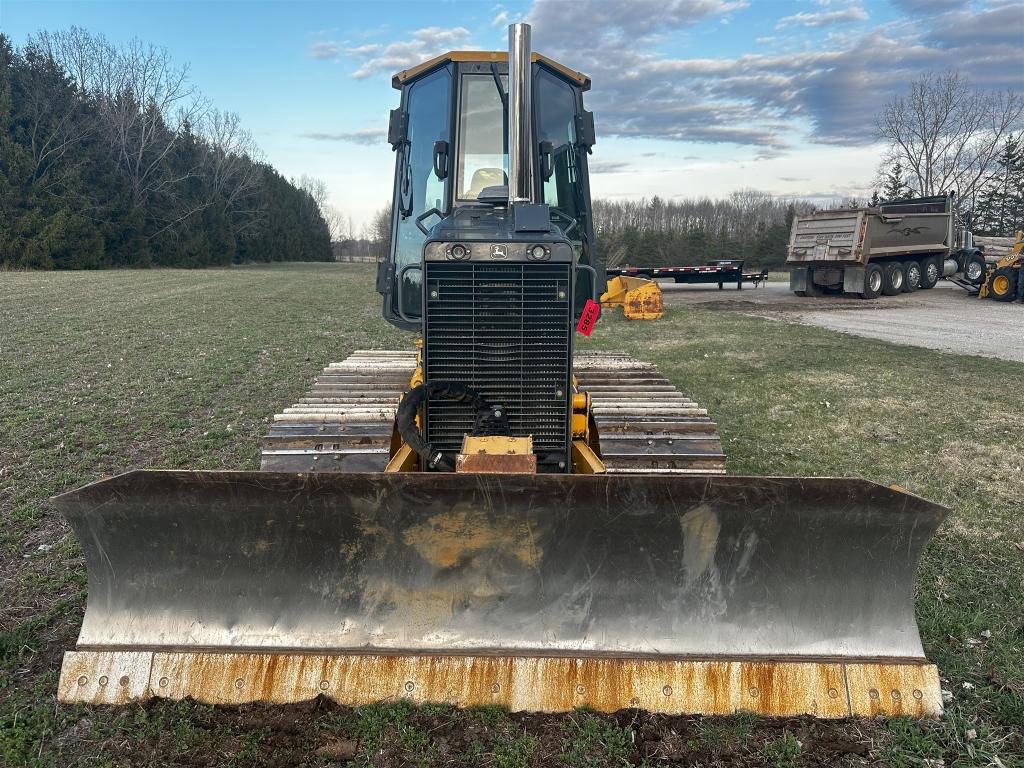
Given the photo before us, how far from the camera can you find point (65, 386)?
30.5 feet

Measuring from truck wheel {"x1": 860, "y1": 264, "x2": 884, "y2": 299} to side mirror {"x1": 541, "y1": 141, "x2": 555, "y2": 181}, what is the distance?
862 inches

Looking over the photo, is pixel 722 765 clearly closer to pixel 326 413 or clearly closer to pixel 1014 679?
pixel 1014 679

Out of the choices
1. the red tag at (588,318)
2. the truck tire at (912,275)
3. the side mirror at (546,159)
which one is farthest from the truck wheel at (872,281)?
the red tag at (588,318)

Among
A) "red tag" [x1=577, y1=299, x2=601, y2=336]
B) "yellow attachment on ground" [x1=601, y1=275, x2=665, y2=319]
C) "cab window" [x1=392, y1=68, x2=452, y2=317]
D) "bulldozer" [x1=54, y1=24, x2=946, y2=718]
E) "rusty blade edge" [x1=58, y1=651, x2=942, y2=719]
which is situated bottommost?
"rusty blade edge" [x1=58, y1=651, x2=942, y2=719]

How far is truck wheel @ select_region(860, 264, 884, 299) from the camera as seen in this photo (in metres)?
23.7

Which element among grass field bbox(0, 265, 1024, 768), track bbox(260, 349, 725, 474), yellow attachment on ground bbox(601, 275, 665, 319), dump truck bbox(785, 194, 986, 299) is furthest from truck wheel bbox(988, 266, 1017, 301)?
track bbox(260, 349, 725, 474)

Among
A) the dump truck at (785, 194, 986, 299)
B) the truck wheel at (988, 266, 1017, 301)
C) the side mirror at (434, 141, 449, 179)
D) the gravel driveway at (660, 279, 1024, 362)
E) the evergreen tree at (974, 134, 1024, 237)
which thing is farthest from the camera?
the evergreen tree at (974, 134, 1024, 237)

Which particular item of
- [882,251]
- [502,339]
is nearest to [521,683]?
[502,339]

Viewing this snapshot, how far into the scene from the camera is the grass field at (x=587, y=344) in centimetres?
287

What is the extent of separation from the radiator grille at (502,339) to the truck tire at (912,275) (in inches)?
1008

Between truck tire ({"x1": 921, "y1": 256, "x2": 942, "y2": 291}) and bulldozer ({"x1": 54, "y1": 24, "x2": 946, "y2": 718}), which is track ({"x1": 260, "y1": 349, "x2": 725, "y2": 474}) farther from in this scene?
truck tire ({"x1": 921, "y1": 256, "x2": 942, "y2": 291})

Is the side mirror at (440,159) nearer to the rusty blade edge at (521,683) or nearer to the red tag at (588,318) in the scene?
the red tag at (588,318)

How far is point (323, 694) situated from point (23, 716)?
124 cm

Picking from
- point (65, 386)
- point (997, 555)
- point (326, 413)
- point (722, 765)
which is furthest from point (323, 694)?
point (65, 386)
